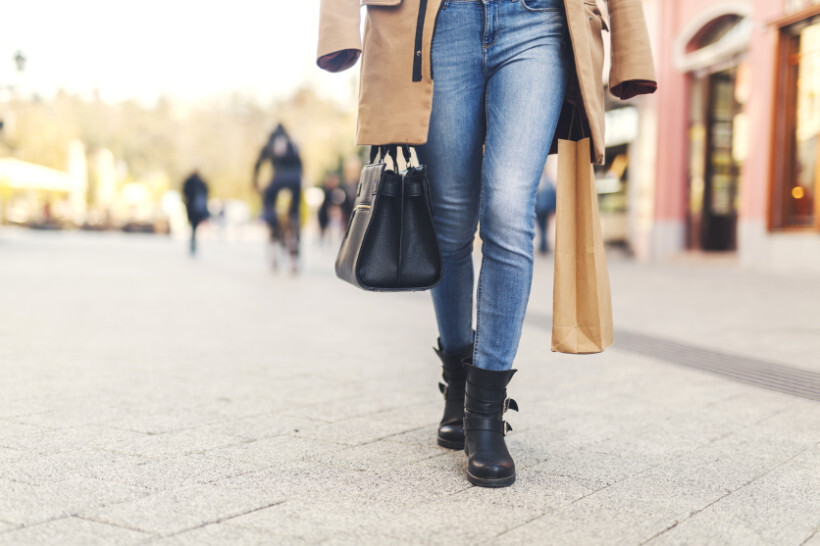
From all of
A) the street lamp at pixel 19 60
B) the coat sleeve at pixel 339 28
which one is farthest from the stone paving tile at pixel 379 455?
the street lamp at pixel 19 60

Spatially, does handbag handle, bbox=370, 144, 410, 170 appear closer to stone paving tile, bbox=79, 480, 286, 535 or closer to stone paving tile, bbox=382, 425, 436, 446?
Result: stone paving tile, bbox=382, 425, 436, 446

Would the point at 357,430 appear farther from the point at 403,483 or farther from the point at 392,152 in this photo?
the point at 392,152

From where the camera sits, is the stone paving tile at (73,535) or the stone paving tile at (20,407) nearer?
the stone paving tile at (73,535)

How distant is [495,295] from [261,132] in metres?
51.1

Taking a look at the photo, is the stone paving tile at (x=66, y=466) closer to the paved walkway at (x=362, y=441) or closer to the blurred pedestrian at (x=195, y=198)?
the paved walkway at (x=362, y=441)

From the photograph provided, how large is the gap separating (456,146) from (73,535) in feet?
4.55

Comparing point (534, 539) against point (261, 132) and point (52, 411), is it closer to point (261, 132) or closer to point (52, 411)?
point (52, 411)

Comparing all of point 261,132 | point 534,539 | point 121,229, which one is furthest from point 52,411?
point 261,132

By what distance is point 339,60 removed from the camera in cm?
246

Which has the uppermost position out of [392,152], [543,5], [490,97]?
[543,5]

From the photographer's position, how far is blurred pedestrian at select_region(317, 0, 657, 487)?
7.65 ft

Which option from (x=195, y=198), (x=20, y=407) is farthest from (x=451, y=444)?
(x=195, y=198)

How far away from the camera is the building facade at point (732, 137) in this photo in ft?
36.5

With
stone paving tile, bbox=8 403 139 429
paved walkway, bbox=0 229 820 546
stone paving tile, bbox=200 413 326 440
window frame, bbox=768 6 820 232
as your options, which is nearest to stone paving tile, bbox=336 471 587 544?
paved walkway, bbox=0 229 820 546
